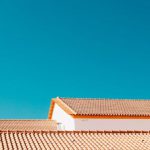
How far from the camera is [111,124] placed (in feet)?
91.2

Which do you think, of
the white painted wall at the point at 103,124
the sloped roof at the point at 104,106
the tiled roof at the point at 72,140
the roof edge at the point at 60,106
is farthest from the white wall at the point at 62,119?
the tiled roof at the point at 72,140

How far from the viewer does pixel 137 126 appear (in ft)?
93.3

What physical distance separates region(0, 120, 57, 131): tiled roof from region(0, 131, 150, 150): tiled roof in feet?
30.4

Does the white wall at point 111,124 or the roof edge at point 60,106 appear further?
the roof edge at point 60,106

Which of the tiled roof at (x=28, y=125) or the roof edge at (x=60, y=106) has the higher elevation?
the roof edge at (x=60, y=106)

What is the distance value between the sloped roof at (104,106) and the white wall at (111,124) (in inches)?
19.4

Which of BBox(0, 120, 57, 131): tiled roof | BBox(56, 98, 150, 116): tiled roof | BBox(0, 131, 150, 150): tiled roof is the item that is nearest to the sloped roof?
BBox(56, 98, 150, 116): tiled roof

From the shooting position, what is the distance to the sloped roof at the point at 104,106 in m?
28.0

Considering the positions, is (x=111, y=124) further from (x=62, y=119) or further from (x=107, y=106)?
(x=62, y=119)

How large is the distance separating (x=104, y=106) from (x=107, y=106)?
0.27 meters

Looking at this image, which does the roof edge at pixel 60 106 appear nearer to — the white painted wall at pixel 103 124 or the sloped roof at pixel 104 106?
the sloped roof at pixel 104 106

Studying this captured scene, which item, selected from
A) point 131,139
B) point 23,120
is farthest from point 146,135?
point 23,120

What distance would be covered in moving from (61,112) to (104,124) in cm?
429

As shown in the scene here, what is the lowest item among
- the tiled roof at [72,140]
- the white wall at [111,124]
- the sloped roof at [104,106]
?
the tiled roof at [72,140]
